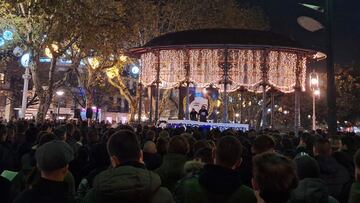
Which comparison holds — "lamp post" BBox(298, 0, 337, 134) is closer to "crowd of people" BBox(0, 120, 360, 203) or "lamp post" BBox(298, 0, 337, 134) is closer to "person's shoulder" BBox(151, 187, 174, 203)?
"crowd of people" BBox(0, 120, 360, 203)

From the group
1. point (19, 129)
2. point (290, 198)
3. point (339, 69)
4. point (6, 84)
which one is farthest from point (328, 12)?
point (6, 84)

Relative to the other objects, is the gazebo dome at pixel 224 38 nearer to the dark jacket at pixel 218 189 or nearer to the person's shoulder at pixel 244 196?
the dark jacket at pixel 218 189

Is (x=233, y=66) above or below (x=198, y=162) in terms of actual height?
above

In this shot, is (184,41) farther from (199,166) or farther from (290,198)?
(290,198)

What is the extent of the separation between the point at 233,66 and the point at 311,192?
2549 centimetres

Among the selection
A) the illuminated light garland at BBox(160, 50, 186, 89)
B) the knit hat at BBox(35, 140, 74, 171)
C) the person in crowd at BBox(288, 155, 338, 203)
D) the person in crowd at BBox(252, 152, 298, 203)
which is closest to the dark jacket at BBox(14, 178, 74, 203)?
the knit hat at BBox(35, 140, 74, 171)

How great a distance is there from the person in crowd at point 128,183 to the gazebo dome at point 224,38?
2361 cm

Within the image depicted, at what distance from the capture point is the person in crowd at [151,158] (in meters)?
8.04

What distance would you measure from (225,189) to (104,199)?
4.09 ft

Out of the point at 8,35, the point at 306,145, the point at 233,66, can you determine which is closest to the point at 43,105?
the point at 8,35

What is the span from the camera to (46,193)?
431 cm

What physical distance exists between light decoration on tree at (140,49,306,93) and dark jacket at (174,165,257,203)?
24285 millimetres

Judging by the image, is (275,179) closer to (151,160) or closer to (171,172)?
(171,172)

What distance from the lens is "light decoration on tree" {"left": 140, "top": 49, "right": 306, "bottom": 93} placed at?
97.5 ft
